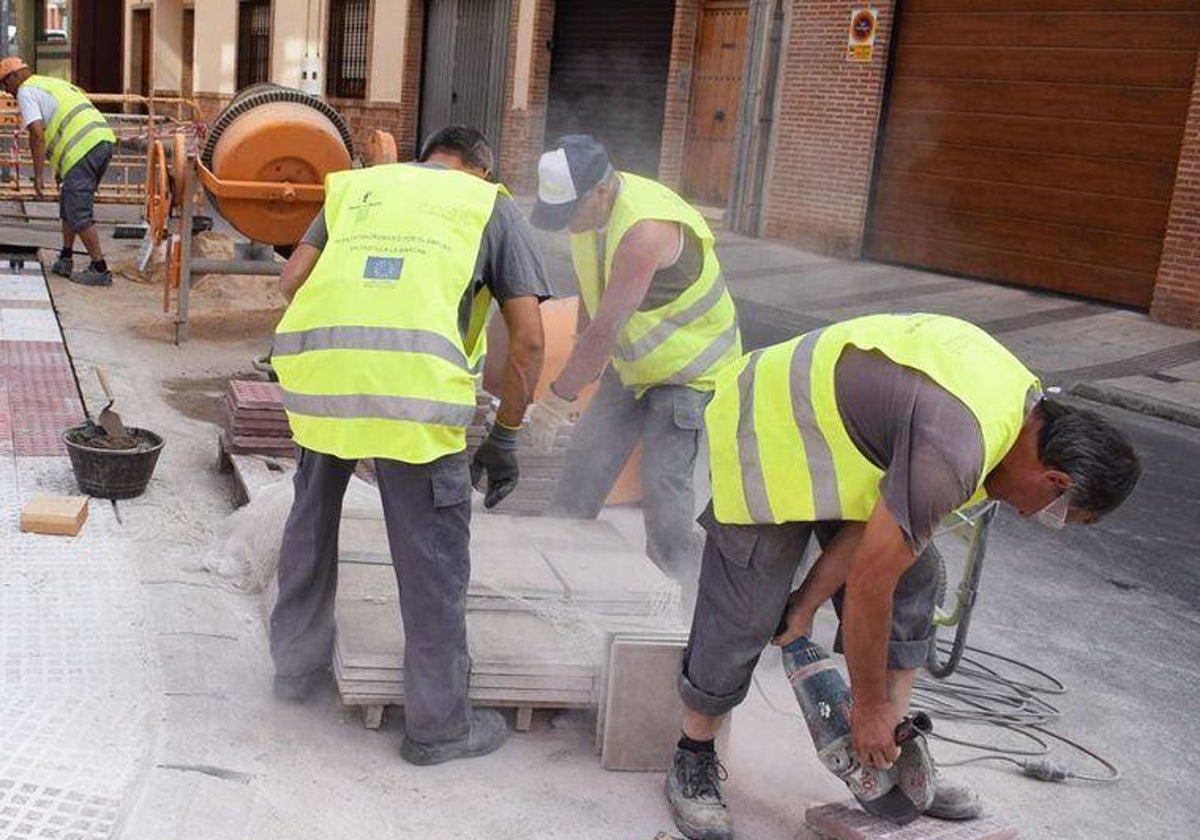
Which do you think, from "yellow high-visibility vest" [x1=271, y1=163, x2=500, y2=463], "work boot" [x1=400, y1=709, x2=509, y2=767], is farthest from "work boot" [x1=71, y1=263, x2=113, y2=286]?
"work boot" [x1=400, y1=709, x2=509, y2=767]

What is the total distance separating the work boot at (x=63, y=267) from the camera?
1075cm

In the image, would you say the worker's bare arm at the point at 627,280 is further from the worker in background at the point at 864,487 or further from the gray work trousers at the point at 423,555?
the gray work trousers at the point at 423,555

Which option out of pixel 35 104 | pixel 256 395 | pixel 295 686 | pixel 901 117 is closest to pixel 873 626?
pixel 295 686

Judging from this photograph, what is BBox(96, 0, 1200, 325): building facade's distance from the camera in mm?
12602

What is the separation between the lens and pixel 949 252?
1461 cm

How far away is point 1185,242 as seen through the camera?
39.3 ft

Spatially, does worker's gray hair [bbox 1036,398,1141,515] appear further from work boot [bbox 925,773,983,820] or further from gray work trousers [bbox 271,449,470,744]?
gray work trousers [bbox 271,449,470,744]

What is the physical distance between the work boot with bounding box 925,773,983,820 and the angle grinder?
0.12m

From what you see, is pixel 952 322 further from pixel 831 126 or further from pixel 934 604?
pixel 831 126

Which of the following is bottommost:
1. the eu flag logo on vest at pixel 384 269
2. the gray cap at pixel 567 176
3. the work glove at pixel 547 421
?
the work glove at pixel 547 421

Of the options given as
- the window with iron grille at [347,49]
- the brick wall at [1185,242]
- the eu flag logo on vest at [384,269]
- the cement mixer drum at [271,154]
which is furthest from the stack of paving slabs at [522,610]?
the window with iron grille at [347,49]

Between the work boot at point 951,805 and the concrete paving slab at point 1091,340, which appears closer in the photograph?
the work boot at point 951,805

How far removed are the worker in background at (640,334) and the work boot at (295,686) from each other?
1236mm

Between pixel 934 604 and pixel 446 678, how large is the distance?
1260 millimetres
